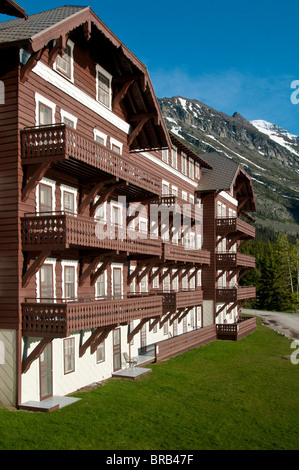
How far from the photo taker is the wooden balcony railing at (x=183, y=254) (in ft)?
91.1

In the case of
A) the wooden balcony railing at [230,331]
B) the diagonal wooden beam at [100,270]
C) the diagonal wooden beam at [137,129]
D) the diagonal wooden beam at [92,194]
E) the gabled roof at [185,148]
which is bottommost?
the wooden balcony railing at [230,331]

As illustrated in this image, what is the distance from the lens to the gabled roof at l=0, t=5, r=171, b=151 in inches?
646

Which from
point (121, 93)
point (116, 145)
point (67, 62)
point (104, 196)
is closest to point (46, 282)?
point (104, 196)

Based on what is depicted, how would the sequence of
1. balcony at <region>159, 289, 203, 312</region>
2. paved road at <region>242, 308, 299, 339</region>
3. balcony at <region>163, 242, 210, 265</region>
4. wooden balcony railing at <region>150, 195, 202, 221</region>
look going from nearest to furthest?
balcony at <region>163, 242, 210, 265</region> < balcony at <region>159, 289, 203, 312</region> < wooden balcony railing at <region>150, 195, 202, 221</region> < paved road at <region>242, 308, 299, 339</region>

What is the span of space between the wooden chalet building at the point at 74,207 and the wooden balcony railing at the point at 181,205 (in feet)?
0.60

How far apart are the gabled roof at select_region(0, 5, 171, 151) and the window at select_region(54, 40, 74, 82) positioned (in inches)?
22.2

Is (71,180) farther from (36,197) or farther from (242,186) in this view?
(242,186)

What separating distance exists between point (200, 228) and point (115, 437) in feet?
88.2

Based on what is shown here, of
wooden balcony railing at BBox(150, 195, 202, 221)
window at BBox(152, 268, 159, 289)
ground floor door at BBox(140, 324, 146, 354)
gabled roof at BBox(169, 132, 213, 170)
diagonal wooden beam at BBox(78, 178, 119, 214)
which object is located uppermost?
gabled roof at BBox(169, 132, 213, 170)

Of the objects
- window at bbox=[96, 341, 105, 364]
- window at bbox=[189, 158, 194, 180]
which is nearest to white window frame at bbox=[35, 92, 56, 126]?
window at bbox=[96, 341, 105, 364]

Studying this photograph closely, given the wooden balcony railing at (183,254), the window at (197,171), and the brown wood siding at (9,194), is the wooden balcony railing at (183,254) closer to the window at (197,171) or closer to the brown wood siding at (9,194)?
the window at (197,171)

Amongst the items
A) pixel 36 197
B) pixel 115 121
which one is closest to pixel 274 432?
pixel 36 197

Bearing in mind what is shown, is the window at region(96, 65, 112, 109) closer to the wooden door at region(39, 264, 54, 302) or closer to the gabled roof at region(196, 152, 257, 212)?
the wooden door at region(39, 264, 54, 302)

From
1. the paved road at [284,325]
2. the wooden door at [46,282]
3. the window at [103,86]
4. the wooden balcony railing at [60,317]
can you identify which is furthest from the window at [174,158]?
the paved road at [284,325]
